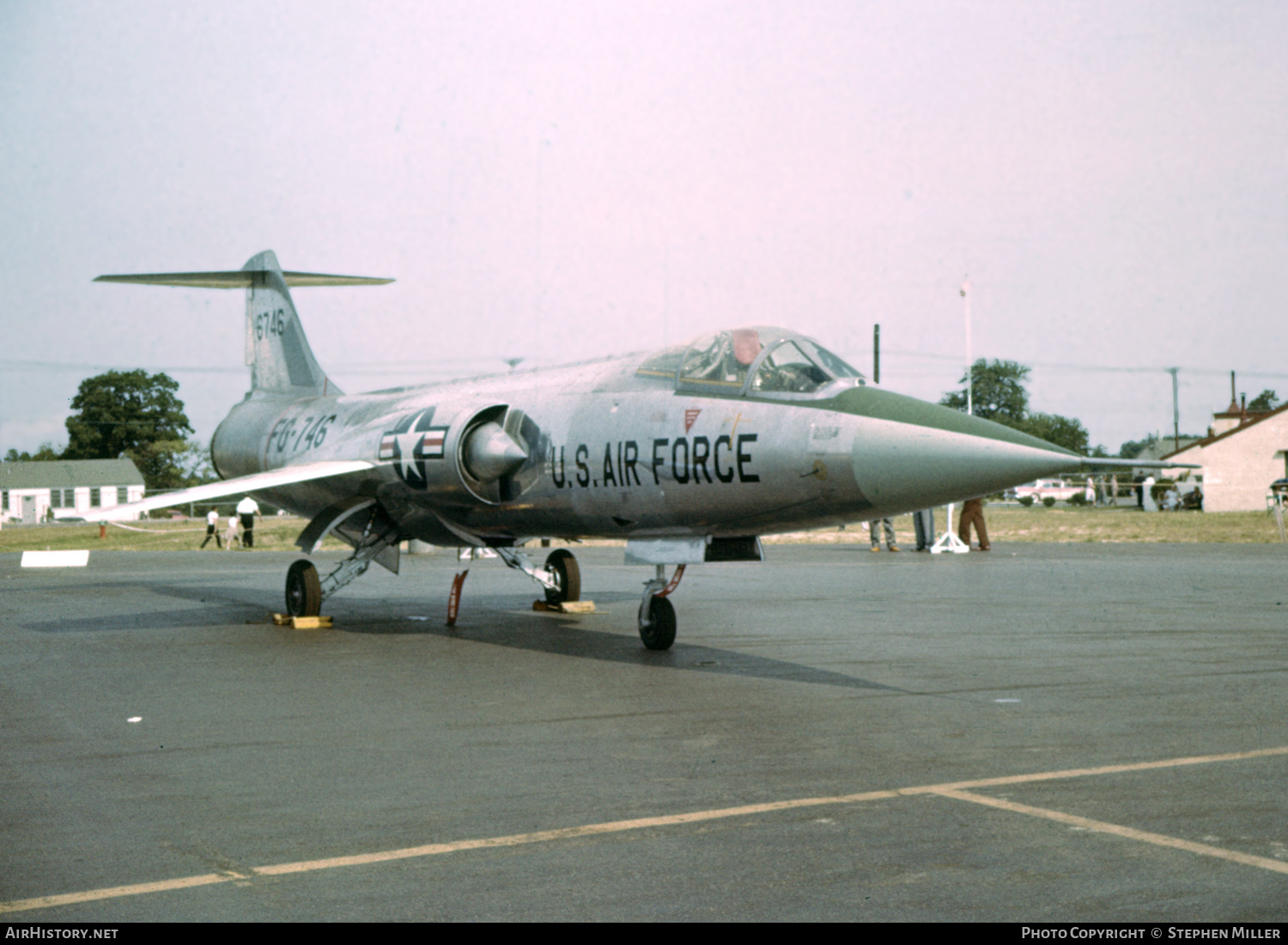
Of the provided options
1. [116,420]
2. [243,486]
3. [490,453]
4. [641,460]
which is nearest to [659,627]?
[641,460]

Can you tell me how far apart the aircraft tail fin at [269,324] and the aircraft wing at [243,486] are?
468 cm

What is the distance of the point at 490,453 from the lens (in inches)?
528

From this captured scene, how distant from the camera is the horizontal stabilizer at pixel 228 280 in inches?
789

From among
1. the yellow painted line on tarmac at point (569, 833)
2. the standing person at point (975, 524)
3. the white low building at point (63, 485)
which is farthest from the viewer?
the white low building at point (63, 485)

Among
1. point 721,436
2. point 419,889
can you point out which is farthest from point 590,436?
point 419,889

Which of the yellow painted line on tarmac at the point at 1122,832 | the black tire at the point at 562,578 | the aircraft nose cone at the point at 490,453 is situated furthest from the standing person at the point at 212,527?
the yellow painted line on tarmac at the point at 1122,832

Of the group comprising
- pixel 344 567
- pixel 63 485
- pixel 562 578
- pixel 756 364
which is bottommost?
pixel 562 578

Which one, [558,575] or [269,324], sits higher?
[269,324]

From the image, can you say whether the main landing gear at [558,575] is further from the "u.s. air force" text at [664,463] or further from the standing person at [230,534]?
the standing person at [230,534]

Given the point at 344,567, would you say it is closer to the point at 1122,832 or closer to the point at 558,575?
the point at 558,575

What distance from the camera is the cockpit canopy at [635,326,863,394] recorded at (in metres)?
10.9

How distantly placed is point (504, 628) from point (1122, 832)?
1032 cm

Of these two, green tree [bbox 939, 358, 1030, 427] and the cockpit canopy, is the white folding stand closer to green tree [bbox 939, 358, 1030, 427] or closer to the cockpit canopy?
the cockpit canopy

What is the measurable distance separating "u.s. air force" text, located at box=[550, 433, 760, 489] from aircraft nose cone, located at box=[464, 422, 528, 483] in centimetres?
59
